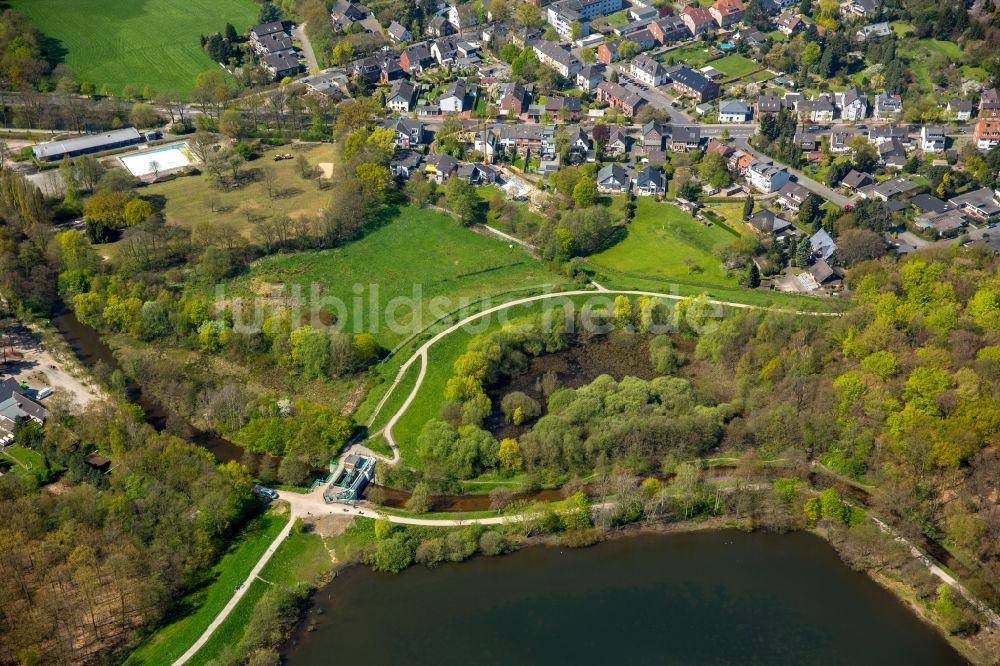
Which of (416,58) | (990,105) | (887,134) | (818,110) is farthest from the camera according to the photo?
(416,58)

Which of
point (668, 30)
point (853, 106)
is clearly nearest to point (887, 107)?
point (853, 106)

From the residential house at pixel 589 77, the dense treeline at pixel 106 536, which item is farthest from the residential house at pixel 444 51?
the dense treeline at pixel 106 536

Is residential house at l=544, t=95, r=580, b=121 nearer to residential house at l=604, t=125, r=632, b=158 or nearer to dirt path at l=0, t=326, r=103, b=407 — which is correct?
residential house at l=604, t=125, r=632, b=158

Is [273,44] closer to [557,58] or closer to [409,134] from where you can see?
[409,134]

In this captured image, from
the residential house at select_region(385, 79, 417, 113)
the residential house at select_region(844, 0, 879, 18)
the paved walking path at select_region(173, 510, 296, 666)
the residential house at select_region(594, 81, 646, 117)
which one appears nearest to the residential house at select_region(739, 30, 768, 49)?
the residential house at select_region(844, 0, 879, 18)

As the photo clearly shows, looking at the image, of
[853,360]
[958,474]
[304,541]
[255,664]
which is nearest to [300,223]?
[304,541]
